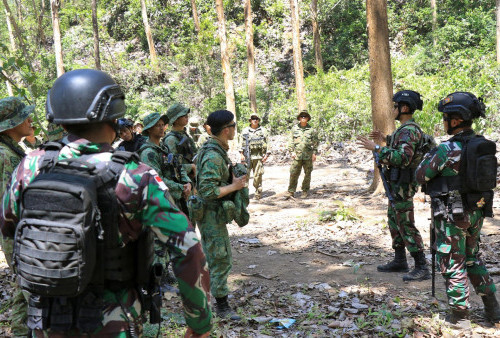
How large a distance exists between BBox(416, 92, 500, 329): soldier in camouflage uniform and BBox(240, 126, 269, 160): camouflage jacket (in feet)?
23.3

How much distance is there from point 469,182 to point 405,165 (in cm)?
122

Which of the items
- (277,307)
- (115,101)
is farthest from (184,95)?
(115,101)

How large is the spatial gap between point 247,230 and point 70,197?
7173mm

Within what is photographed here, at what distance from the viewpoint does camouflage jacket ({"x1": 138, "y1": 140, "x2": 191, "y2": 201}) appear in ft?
16.5

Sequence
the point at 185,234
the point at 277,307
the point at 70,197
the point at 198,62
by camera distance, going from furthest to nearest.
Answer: the point at 198,62, the point at 277,307, the point at 185,234, the point at 70,197

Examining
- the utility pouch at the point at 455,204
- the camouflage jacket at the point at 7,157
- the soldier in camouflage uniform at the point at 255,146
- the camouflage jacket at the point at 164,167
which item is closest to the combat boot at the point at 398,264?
the utility pouch at the point at 455,204

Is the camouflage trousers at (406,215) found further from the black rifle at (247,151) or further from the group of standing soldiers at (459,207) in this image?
the black rifle at (247,151)

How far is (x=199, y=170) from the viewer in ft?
13.9

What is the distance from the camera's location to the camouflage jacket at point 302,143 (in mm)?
10828

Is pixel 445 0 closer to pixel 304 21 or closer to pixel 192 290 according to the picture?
pixel 304 21

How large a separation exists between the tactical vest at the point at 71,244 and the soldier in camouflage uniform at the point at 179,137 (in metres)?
4.15

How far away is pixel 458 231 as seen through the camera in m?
3.98

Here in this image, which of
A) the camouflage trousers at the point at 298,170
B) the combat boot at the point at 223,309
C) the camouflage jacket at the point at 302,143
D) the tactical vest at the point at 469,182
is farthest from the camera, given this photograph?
Result: the camouflage trousers at the point at 298,170

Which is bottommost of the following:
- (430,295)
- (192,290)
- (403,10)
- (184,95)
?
(430,295)
